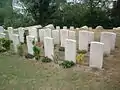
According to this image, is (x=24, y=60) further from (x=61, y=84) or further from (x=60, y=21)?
(x=60, y=21)

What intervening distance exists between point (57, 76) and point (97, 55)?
1198mm

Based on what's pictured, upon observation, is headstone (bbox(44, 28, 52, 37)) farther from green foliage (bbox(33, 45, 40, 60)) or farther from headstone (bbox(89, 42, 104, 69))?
headstone (bbox(89, 42, 104, 69))

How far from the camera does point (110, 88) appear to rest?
5.66 metres

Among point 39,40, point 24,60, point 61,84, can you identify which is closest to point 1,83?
point 61,84

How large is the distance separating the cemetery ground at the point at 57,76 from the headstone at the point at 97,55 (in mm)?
179

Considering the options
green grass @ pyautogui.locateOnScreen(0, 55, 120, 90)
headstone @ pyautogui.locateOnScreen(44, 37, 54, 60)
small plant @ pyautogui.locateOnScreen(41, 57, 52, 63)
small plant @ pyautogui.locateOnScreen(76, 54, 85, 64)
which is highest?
headstone @ pyautogui.locateOnScreen(44, 37, 54, 60)

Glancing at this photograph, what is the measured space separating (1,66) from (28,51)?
1.55 metres

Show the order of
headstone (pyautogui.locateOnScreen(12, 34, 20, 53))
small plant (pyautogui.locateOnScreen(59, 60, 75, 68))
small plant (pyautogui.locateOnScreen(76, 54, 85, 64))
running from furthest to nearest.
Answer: headstone (pyautogui.locateOnScreen(12, 34, 20, 53))
small plant (pyautogui.locateOnScreen(76, 54, 85, 64))
small plant (pyautogui.locateOnScreen(59, 60, 75, 68))

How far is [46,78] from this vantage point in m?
6.53

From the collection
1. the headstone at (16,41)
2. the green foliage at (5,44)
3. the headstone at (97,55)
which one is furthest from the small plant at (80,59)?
the green foliage at (5,44)

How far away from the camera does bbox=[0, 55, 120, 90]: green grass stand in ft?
19.5

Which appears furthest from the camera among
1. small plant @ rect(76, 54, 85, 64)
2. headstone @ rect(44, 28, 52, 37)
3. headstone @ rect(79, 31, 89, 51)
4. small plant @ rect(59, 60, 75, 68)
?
headstone @ rect(44, 28, 52, 37)

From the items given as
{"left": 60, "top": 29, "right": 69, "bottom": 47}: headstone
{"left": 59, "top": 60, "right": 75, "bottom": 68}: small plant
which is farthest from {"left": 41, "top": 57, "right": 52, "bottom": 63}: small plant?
{"left": 60, "top": 29, "right": 69, "bottom": 47}: headstone

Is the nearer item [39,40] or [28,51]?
[28,51]
